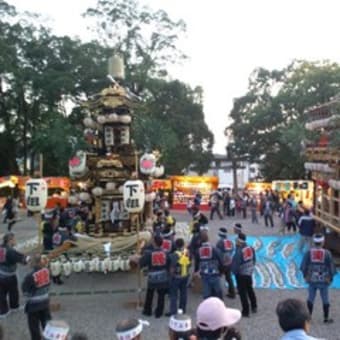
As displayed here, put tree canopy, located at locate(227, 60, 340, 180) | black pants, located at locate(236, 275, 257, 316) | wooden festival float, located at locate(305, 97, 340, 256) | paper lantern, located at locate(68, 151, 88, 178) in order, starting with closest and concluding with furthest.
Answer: black pants, located at locate(236, 275, 257, 316) < wooden festival float, located at locate(305, 97, 340, 256) < paper lantern, located at locate(68, 151, 88, 178) < tree canopy, located at locate(227, 60, 340, 180)

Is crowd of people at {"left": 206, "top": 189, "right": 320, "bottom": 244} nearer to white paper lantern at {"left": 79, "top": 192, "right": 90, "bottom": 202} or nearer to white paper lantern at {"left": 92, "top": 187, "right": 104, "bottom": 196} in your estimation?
white paper lantern at {"left": 79, "top": 192, "right": 90, "bottom": 202}

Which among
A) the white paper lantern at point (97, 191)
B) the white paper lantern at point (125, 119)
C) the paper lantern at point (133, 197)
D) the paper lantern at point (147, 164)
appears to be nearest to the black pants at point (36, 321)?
the paper lantern at point (133, 197)

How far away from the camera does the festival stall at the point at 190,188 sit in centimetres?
2956

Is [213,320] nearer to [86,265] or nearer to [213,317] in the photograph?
[213,317]

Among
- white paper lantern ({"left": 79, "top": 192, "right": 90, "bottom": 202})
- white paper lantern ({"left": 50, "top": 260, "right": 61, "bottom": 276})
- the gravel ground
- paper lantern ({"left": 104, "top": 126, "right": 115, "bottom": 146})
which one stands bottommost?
the gravel ground

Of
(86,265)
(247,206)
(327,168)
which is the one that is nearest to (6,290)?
(86,265)

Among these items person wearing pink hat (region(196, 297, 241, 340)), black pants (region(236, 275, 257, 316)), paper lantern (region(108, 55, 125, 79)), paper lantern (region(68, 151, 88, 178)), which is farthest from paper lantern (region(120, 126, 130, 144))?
person wearing pink hat (region(196, 297, 241, 340))

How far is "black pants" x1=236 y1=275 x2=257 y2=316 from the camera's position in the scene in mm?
8602

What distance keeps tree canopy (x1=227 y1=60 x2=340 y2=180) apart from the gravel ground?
74.1 feet

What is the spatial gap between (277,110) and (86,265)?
28.5 m

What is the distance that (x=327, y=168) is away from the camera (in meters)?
13.9

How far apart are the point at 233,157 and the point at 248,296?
103 feet

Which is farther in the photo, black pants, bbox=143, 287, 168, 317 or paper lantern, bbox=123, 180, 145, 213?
paper lantern, bbox=123, 180, 145, 213

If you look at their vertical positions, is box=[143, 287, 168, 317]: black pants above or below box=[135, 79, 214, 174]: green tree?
below
